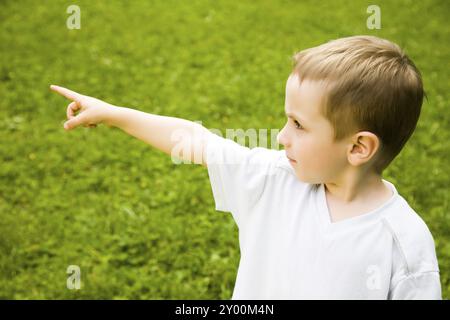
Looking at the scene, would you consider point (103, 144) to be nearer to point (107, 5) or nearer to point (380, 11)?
point (107, 5)

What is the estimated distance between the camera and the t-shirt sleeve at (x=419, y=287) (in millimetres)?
1518

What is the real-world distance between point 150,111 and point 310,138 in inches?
150

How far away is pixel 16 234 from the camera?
367 centimetres

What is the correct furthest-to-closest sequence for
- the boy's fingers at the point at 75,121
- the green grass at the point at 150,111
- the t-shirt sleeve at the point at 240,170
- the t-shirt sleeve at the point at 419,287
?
the green grass at the point at 150,111 → the boy's fingers at the point at 75,121 → the t-shirt sleeve at the point at 240,170 → the t-shirt sleeve at the point at 419,287

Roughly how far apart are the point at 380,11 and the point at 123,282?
6.04 meters

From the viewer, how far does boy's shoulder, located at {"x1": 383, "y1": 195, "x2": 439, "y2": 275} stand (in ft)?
4.99

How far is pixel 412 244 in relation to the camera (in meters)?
1.53

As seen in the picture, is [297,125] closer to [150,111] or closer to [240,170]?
[240,170]

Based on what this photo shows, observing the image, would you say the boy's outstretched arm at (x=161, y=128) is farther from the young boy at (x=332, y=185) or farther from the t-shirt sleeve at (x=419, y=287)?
the t-shirt sleeve at (x=419, y=287)

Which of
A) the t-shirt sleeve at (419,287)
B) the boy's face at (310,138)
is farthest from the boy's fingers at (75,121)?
the t-shirt sleeve at (419,287)

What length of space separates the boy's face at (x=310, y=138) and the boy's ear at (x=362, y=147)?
0.03 metres

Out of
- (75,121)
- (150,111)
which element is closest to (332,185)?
(75,121)
